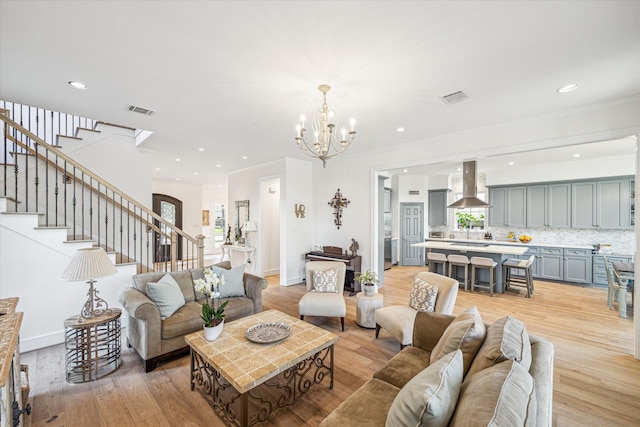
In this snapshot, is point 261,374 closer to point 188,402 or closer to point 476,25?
point 188,402

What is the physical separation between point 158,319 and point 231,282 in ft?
3.35

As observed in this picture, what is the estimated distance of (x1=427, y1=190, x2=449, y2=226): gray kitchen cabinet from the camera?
27.6ft

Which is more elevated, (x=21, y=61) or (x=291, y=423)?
(x=21, y=61)

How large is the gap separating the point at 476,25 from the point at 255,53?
167 cm

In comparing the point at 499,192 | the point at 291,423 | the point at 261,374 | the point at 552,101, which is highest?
the point at 552,101

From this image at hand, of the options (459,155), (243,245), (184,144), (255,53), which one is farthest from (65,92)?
(459,155)

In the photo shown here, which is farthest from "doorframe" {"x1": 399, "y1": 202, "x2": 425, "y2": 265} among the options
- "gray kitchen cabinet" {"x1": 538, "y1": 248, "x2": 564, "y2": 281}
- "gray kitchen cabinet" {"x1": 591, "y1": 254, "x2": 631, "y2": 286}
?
"gray kitchen cabinet" {"x1": 591, "y1": 254, "x2": 631, "y2": 286}

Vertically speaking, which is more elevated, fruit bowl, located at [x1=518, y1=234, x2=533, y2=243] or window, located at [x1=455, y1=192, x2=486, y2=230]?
window, located at [x1=455, y1=192, x2=486, y2=230]

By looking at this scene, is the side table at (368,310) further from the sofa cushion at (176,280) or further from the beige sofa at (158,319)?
the sofa cushion at (176,280)

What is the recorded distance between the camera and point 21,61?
2301mm

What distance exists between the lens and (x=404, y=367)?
6.37ft

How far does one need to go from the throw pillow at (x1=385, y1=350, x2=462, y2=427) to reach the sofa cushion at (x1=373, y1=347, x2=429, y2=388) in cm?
67

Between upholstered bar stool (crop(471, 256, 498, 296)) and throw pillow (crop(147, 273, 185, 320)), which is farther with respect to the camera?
upholstered bar stool (crop(471, 256, 498, 296))

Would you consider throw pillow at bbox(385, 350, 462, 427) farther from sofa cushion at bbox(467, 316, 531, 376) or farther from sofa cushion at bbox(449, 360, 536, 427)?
sofa cushion at bbox(467, 316, 531, 376)
